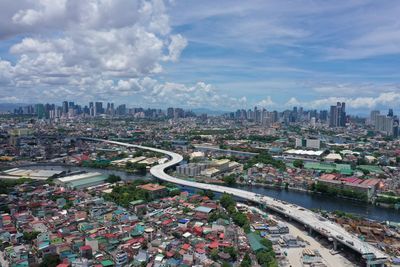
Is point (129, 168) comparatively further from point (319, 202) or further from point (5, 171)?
point (319, 202)

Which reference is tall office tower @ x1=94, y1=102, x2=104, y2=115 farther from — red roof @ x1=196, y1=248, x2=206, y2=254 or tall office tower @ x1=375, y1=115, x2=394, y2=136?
red roof @ x1=196, y1=248, x2=206, y2=254

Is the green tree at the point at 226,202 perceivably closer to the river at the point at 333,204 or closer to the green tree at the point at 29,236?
the river at the point at 333,204

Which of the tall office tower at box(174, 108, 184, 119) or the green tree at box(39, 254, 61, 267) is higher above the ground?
the tall office tower at box(174, 108, 184, 119)

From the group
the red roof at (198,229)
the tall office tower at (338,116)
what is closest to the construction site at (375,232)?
the red roof at (198,229)

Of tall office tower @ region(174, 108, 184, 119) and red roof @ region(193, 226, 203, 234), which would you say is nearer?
red roof @ region(193, 226, 203, 234)

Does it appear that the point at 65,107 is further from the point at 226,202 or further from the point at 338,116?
the point at 226,202

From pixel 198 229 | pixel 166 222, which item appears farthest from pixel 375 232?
Answer: pixel 166 222

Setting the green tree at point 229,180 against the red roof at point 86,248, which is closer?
the red roof at point 86,248

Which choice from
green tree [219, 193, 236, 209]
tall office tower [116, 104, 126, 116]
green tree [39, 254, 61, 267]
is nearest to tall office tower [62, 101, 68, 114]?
tall office tower [116, 104, 126, 116]

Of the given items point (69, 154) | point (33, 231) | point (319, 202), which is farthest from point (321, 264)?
point (69, 154)
